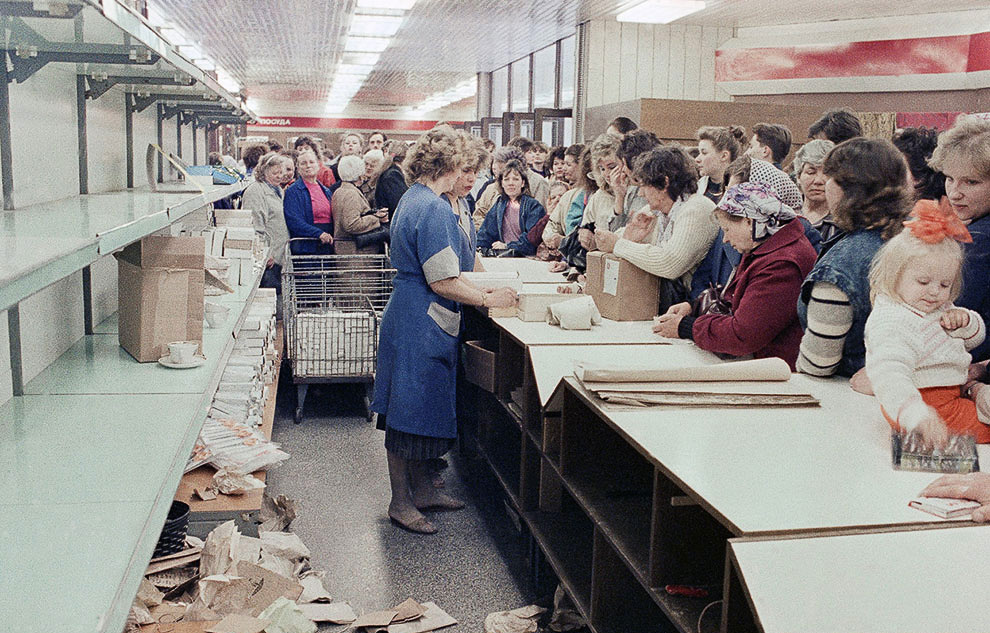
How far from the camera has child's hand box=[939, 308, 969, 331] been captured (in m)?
2.25

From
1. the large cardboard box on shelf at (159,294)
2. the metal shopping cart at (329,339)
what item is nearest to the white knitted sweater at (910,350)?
the large cardboard box on shelf at (159,294)

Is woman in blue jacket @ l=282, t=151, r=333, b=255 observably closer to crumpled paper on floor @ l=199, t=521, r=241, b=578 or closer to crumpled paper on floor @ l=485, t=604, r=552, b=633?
crumpled paper on floor @ l=199, t=521, r=241, b=578

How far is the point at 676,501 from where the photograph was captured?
2166 millimetres

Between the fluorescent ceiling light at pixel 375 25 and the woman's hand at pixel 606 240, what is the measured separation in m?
7.02

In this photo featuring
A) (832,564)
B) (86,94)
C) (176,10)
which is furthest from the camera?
(176,10)

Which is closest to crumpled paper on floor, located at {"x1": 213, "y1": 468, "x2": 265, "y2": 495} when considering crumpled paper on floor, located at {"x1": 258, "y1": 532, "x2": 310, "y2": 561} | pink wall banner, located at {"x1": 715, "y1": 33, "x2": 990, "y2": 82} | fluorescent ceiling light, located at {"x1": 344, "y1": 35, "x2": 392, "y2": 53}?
crumpled paper on floor, located at {"x1": 258, "y1": 532, "x2": 310, "y2": 561}

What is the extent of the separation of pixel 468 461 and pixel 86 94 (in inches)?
114

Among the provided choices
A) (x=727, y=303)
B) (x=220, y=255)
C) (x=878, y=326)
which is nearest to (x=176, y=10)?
(x=220, y=255)

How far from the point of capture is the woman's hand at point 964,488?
1843mm

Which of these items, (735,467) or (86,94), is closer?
(735,467)

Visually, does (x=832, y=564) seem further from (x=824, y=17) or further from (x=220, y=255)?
(x=824, y=17)

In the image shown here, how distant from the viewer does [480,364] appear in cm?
421

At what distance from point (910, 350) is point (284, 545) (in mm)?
2499

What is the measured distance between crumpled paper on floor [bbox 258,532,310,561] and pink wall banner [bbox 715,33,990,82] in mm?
8447
